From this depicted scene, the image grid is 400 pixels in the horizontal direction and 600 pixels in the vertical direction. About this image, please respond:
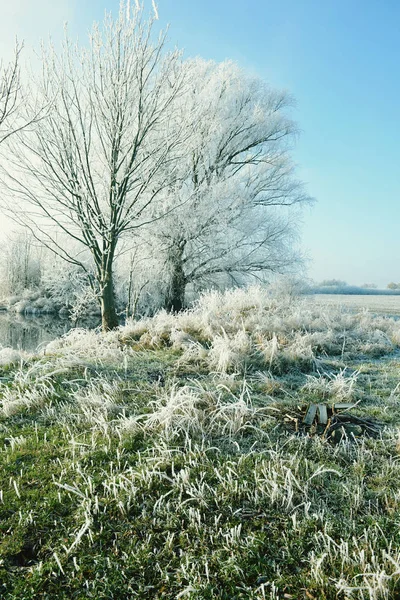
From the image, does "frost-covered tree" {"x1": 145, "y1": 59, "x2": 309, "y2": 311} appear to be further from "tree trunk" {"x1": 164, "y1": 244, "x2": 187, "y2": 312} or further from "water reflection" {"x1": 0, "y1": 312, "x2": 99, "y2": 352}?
"water reflection" {"x1": 0, "y1": 312, "x2": 99, "y2": 352}

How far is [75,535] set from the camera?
2.02 m

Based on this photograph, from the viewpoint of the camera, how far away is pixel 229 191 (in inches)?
522

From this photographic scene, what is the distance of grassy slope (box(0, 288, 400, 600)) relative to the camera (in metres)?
1.76

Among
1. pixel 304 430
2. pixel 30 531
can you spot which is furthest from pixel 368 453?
pixel 30 531

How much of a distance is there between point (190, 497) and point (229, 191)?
12023 millimetres

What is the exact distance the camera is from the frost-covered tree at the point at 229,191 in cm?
1312

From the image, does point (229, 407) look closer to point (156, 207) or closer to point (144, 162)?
point (144, 162)

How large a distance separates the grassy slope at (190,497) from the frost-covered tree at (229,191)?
374 inches

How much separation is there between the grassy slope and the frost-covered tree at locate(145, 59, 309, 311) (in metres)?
9.51

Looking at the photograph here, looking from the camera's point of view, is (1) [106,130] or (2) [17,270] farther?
(2) [17,270]

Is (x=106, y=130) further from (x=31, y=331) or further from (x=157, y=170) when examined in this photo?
(x=31, y=331)

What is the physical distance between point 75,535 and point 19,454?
3.60 ft

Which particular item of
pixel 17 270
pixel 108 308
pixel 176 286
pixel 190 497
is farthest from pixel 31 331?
pixel 190 497

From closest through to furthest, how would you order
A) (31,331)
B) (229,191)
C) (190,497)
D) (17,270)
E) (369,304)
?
(190,497), (229,191), (31,331), (369,304), (17,270)
